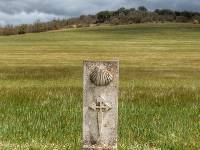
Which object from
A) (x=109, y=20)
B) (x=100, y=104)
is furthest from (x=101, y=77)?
(x=109, y=20)

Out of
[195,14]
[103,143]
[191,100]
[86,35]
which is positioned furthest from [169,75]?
[195,14]

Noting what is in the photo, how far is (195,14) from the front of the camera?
16262 cm

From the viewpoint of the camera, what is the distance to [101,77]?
794 cm

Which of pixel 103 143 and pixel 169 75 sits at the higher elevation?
pixel 103 143

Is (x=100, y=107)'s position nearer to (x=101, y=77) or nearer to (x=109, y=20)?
(x=101, y=77)

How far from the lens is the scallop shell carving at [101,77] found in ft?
26.1

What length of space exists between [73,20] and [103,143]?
543 feet

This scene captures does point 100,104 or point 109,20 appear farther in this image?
point 109,20

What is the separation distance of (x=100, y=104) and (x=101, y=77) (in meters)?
0.34

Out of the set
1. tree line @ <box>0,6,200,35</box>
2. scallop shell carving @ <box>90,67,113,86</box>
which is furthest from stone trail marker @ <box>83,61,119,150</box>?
tree line @ <box>0,6,200,35</box>

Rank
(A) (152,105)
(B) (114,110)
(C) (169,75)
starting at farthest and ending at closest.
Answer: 1. (C) (169,75)
2. (A) (152,105)
3. (B) (114,110)

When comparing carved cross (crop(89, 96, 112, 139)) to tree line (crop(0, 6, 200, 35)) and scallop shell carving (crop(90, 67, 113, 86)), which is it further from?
tree line (crop(0, 6, 200, 35))

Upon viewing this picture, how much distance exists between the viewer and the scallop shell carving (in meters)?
7.94

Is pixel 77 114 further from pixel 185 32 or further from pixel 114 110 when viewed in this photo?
pixel 185 32
